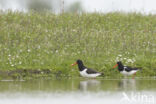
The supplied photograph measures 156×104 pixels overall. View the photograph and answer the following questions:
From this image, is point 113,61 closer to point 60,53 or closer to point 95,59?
point 95,59

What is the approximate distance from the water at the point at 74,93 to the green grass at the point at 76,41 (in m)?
3.86

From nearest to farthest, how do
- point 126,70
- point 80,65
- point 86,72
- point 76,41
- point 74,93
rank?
point 74,93, point 86,72, point 80,65, point 126,70, point 76,41

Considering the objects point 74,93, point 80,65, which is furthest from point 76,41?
point 74,93

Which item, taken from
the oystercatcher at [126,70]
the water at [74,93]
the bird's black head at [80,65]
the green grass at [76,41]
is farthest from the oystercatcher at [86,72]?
the water at [74,93]

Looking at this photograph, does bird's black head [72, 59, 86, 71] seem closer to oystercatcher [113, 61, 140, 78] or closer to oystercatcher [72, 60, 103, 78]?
oystercatcher [72, 60, 103, 78]

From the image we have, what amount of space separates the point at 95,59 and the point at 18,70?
446 cm

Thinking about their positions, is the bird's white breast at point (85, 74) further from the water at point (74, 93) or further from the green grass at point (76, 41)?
the water at point (74, 93)

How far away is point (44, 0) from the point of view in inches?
2362

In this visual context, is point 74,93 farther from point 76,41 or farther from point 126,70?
point 76,41

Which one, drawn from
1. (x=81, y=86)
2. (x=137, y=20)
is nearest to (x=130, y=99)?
(x=81, y=86)

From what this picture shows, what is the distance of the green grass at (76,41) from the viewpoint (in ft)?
73.8

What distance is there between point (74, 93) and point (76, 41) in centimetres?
1213

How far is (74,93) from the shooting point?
1520cm

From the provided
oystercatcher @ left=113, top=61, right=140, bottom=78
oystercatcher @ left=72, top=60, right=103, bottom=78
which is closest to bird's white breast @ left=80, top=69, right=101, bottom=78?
oystercatcher @ left=72, top=60, right=103, bottom=78
